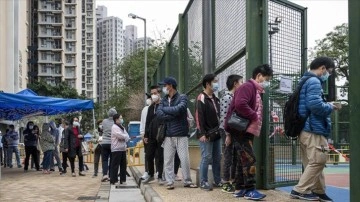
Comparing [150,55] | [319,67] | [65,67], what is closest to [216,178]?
[319,67]

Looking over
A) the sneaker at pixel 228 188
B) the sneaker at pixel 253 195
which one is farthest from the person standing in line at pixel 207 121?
the sneaker at pixel 253 195

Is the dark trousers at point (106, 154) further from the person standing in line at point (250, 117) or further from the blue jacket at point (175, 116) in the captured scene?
the person standing in line at point (250, 117)

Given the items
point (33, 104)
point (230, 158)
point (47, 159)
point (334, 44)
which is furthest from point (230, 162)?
point (334, 44)

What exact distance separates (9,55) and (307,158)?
1260 inches

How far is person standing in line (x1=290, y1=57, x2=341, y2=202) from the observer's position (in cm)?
568

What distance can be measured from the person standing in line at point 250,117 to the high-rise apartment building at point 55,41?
88208 millimetres

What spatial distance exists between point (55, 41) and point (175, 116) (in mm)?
91858

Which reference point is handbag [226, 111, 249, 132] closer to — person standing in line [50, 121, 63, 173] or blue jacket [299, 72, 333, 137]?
blue jacket [299, 72, 333, 137]

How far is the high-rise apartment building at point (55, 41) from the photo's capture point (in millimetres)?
93688

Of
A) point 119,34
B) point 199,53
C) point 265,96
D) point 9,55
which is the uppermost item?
point 119,34

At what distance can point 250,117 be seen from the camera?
6.29 metres

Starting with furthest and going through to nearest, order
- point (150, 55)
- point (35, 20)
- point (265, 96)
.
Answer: point (35, 20)
point (150, 55)
point (265, 96)

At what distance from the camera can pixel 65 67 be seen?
9756cm

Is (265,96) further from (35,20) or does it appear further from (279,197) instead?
(35,20)
